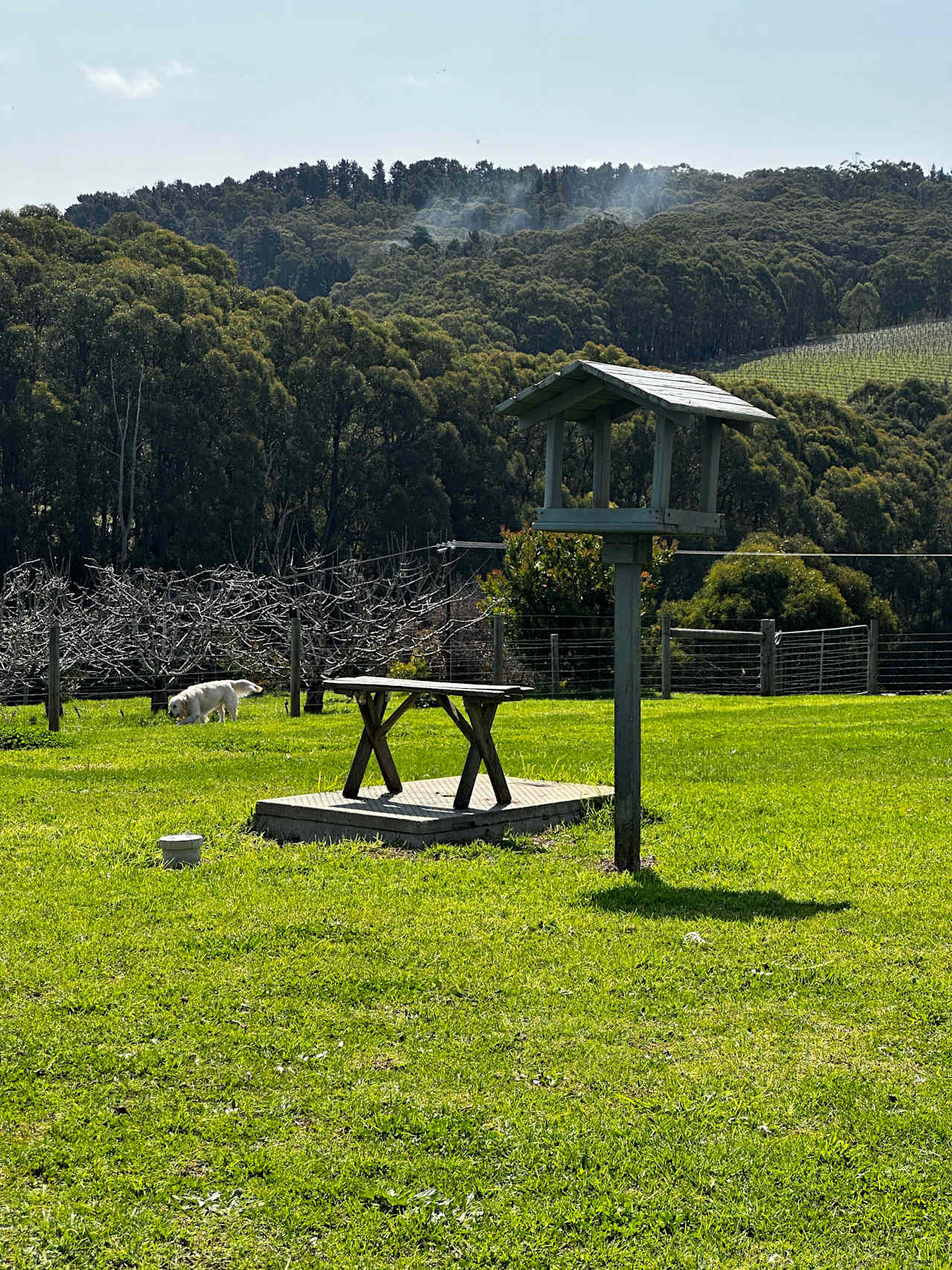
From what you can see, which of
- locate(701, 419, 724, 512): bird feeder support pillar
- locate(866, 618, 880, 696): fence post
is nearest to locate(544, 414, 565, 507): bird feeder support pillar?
locate(701, 419, 724, 512): bird feeder support pillar

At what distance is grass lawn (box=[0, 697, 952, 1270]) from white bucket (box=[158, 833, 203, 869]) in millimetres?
118

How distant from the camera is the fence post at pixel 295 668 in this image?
57.3 ft

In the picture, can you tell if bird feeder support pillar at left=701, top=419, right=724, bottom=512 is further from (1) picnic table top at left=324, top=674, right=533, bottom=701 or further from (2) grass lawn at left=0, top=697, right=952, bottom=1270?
(2) grass lawn at left=0, top=697, right=952, bottom=1270

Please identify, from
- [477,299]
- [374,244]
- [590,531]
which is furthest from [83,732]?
[374,244]

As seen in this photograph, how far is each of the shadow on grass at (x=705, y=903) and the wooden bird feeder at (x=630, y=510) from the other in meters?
0.55

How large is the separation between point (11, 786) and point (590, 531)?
5823mm

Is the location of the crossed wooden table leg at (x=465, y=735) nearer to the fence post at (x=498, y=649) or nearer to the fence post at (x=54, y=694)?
the fence post at (x=54, y=694)

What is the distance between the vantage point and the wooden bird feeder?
25.1 feet

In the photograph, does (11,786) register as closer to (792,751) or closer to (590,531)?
(590,531)

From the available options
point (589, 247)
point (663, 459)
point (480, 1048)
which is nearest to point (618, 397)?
point (663, 459)

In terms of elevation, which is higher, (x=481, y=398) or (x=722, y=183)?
(x=722, y=183)

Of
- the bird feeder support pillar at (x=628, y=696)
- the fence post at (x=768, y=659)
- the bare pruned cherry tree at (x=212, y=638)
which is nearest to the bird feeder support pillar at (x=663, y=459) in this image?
the bird feeder support pillar at (x=628, y=696)

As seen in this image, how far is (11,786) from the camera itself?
11.3 m

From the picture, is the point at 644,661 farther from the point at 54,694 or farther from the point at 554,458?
the point at 554,458
